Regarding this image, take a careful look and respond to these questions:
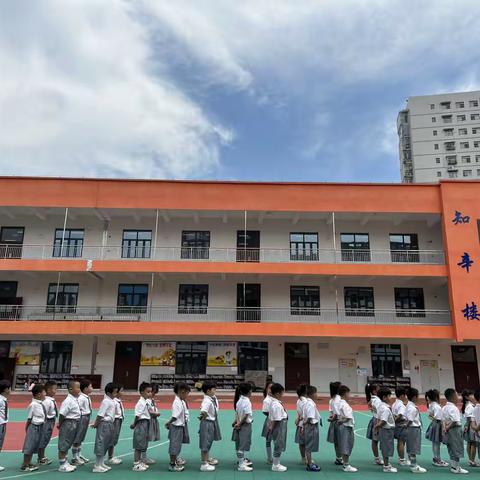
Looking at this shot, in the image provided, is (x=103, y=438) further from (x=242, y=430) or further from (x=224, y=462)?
(x=242, y=430)

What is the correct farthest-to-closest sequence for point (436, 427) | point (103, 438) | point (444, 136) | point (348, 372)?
1. point (444, 136)
2. point (348, 372)
3. point (436, 427)
4. point (103, 438)

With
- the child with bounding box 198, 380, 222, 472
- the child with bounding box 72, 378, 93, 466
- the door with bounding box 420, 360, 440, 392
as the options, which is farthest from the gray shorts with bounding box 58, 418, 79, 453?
the door with bounding box 420, 360, 440, 392

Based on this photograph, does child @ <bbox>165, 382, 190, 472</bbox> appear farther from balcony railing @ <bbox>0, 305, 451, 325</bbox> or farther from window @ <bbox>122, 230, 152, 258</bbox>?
window @ <bbox>122, 230, 152, 258</bbox>

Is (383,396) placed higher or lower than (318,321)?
lower

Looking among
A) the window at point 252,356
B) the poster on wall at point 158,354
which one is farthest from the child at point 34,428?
the window at point 252,356

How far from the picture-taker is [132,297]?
21.7 meters

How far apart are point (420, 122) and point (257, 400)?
57.2 metres

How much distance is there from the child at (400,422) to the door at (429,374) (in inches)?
567

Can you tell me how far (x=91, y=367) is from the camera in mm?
20891

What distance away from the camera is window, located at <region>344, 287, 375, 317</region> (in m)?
21.3

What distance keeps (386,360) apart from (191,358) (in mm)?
9149

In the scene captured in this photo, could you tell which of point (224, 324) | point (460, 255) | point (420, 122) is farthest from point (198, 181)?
point (420, 122)

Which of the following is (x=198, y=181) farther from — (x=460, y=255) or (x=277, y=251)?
(x=460, y=255)

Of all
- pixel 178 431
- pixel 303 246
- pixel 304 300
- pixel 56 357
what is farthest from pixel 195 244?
pixel 178 431
